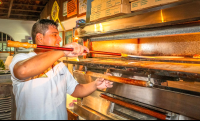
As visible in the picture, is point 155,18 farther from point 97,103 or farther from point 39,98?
point 39,98

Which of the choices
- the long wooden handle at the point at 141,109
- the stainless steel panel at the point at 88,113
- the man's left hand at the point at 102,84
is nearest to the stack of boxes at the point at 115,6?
the man's left hand at the point at 102,84

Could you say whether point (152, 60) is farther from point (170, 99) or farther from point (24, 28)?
point (24, 28)

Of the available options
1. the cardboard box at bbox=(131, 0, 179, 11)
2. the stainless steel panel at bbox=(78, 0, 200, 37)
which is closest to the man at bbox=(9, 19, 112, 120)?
the stainless steel panel at bbox=(78, 0, 200, 37)

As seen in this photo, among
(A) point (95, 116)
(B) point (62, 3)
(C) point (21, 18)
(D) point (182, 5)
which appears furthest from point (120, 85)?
(C) point (21, 18)

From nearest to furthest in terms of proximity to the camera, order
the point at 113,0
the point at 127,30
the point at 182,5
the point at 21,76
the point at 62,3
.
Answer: the point at 21,76
the point at 182,5
the point at 127,30
the point at 113,0
the point at 62,3

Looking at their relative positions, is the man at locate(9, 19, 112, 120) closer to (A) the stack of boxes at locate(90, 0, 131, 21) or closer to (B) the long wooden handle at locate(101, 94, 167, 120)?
(B) the long wooden handle at locate(101, 94, 167, 120)

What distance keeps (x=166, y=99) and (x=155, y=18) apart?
0.78 meters

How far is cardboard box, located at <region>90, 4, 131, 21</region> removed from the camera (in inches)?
71.9

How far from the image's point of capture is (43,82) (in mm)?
1477

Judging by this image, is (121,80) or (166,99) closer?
(166,99)

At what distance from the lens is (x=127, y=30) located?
5.89 feet

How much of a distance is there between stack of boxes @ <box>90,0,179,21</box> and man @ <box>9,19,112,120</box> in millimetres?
732

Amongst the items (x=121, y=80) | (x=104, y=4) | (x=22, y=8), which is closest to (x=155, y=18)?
(x=121, y=80)

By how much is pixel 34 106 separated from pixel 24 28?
10.9m
